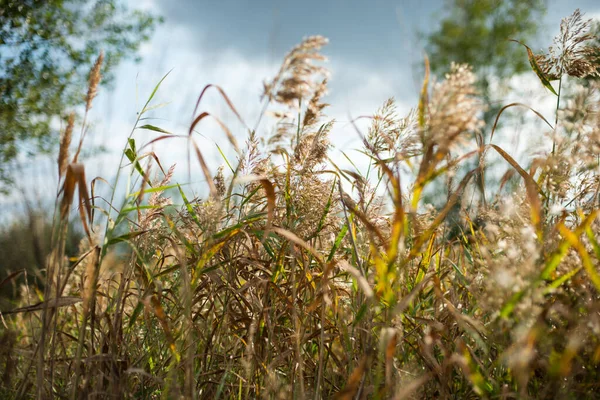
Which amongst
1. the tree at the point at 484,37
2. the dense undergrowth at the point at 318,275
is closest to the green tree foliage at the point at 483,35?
A: the tree at the point at 484,37

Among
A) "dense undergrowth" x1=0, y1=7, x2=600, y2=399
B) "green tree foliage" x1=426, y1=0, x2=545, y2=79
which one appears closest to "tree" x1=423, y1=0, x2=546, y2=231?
"green tree foliage" x1=426, y1=0, x2=545, y2=79

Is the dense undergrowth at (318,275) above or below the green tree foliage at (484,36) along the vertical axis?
below

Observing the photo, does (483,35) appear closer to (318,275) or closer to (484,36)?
(484,36)

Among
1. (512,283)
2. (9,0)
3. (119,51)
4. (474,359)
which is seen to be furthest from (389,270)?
(119,51)

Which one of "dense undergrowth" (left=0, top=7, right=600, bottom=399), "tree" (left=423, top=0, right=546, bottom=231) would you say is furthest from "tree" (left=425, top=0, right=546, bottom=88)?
"dense undergrowth" (left=0, top=7, right=600, bottom=399)

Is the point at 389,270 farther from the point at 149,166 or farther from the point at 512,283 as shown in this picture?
the point at 149,166

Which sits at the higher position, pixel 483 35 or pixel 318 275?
pixel 483 35

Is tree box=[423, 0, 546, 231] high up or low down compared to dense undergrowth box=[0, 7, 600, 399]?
up

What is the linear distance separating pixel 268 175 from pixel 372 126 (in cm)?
43

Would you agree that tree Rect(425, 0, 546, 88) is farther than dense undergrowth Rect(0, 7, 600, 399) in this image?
Yes

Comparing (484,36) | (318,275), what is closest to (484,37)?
(484,36)

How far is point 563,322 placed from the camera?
1.21 m

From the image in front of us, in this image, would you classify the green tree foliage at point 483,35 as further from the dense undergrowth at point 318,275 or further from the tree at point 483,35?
the dense undergrowth at point 318,275

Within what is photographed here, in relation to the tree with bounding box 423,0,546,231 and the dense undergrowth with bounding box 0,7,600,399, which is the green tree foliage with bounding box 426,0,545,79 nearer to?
the tree with bounding box 423,0,546,231
